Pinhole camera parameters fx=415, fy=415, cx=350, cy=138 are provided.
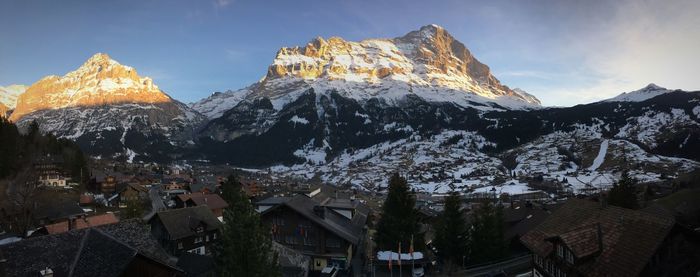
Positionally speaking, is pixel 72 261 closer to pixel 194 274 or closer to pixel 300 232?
pixel 194 274

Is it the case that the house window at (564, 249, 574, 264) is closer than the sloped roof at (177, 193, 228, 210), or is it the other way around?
the house window at (564, 249, 574, 264)

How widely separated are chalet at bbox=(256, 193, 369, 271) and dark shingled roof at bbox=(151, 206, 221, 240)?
1044cm

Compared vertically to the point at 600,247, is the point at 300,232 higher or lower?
lower

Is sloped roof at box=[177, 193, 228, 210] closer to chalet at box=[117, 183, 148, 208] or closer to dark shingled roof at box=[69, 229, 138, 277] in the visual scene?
chalet at box=[117, 183, 148, 208]

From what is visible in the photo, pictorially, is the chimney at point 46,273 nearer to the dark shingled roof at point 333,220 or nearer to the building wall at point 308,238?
the building wall at point 308,238

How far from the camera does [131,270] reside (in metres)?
30.5

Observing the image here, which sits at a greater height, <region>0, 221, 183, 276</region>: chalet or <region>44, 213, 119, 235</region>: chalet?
<region>0, 221, 183, 276</region>: chalet

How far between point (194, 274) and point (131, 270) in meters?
12.8

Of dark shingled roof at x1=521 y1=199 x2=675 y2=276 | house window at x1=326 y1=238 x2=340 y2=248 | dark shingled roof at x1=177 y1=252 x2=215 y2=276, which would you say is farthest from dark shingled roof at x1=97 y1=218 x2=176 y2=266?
dark shingled roof at x1=521 y1=199 x2=675 y2=276

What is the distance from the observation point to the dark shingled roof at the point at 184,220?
5797cm

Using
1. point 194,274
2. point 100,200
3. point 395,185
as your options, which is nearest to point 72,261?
point 194,274

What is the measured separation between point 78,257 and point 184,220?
3146cm

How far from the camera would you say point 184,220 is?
60.7 metres

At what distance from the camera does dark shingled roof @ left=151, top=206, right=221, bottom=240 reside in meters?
58.0
